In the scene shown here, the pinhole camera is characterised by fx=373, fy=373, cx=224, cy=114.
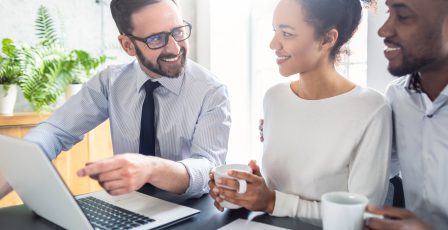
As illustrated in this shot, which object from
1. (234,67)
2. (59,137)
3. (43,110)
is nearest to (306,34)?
(59,137)

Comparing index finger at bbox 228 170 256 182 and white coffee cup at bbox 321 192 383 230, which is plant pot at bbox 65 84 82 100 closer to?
index finger at bbox 228 170 256 182

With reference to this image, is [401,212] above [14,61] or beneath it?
beneath

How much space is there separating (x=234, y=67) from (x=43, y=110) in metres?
1.66

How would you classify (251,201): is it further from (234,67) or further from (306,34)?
(234,67)

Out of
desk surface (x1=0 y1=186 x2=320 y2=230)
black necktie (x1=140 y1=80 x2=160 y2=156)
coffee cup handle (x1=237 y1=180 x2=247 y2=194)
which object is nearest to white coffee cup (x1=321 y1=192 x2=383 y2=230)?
desk surface (x1=0 y1=186 x2=320 y2=230)

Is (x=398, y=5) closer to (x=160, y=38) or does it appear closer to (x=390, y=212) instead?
(x=390, y=212)

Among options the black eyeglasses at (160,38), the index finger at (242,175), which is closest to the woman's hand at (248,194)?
the index finger at (242,175)

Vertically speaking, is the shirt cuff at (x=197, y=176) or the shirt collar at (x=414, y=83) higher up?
the shirt collar at (x=414, y=83)

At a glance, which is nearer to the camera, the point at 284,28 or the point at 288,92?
the point at 284,28

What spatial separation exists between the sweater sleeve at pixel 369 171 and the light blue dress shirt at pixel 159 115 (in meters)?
0.39

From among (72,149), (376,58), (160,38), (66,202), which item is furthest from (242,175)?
(72,149)

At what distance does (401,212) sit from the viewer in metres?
0.78

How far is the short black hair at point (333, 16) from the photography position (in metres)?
1.15

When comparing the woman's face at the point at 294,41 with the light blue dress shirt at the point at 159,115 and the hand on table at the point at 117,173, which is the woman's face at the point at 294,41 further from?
the hand on table at the point at 117,173
